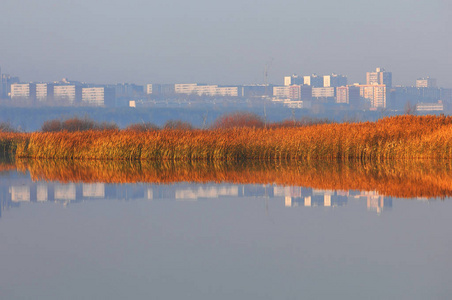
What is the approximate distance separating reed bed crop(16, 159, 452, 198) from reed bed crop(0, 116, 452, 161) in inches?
40.8

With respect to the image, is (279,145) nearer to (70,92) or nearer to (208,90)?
(70,92)

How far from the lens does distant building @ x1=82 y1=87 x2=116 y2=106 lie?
5153 inches

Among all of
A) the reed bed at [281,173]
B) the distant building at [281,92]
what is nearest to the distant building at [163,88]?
the distant building at [281,92]

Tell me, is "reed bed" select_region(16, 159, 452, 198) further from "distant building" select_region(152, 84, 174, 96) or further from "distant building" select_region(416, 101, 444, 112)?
"distant building" select_region(152, 84, 174, 96)

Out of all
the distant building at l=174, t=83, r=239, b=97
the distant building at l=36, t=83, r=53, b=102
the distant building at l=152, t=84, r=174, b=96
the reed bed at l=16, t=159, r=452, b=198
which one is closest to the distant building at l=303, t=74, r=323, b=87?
the distant building at l=174, t=83, r=239, b=97

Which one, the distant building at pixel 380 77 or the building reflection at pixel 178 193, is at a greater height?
the distant building at pixel 380 77

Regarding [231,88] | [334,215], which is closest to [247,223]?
[334,215]

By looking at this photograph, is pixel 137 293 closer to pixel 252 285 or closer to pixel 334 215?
pixel 252 285

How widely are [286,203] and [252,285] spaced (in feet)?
19.6

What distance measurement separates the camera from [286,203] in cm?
1280

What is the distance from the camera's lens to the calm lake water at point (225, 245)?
6.86m

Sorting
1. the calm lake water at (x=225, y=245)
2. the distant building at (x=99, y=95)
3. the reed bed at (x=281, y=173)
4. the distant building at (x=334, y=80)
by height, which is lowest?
the reed bed at (x=281, y=173)

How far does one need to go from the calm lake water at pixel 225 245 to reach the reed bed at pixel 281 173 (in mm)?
1234

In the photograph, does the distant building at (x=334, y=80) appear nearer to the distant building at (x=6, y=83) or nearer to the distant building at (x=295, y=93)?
the distant building at (x=295, y=93)
